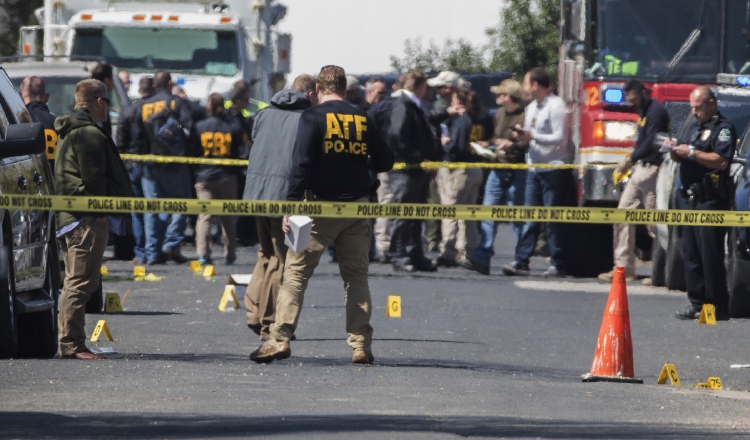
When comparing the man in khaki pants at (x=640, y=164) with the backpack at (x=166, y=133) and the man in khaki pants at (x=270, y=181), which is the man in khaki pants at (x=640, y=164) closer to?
the backpack at (x=166, y=133)

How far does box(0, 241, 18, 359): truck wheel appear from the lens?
333 inches

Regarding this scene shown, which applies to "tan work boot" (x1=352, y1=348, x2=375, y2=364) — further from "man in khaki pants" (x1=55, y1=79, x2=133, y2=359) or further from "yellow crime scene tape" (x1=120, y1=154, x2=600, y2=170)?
"yellow crime scene tape" (x1=120, y1=154, x2=600, y2=170)

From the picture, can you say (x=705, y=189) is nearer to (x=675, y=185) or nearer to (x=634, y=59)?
(x=675, y=185)

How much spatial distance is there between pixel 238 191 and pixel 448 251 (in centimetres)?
289

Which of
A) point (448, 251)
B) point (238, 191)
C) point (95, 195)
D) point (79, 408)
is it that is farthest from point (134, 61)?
point (79, 408)

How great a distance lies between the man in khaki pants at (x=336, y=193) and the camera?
9133mm

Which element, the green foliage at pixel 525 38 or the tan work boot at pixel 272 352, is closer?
the tan work boot at pixel 272 352

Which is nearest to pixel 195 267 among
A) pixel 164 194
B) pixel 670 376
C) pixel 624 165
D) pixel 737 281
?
pixel 164 194

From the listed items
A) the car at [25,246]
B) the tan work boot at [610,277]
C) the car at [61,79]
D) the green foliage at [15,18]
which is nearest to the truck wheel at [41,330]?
the car at [25,246]

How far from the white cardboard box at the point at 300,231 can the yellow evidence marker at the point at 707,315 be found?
177 inches

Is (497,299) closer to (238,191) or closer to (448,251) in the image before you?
(448,251)

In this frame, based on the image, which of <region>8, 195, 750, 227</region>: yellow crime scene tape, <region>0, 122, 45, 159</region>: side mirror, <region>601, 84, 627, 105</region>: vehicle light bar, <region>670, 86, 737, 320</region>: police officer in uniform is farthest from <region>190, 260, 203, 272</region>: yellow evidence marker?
<region>0, 122, 45, 159</region>: side mirror

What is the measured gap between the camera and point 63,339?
9.28 meters

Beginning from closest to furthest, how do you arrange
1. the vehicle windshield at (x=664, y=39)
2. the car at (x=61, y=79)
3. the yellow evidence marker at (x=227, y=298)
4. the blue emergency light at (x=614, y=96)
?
1. the yellow evidence marker at (x=227, y=298)
2. the blue emergency light at (x=614, y=96)
3. the vehicle windshield at (x=664, y=39)
4. the car at (x=61, y=79)
